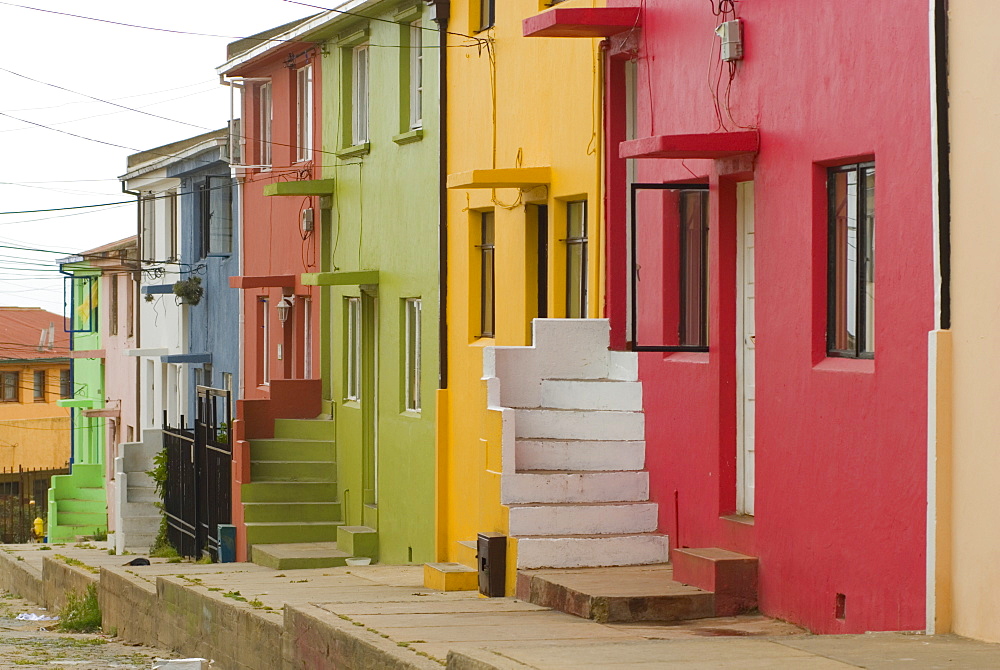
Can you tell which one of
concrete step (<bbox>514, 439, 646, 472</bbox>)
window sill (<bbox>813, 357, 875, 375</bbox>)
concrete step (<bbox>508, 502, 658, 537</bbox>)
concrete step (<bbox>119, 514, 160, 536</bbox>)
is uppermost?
window sill (<bbox>813, 357, 875, 375</bbox>)

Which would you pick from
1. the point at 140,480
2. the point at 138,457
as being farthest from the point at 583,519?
the point at 138,457

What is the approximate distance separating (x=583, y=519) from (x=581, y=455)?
0.74 metres

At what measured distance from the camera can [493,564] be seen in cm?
1289

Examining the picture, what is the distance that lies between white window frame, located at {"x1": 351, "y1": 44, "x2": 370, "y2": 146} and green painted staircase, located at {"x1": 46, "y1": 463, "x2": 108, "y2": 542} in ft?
66.5

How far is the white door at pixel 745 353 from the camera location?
12.0 meters

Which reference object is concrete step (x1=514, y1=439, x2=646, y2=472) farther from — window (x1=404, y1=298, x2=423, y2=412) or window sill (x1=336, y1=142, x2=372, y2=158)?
window sill (x1=336, y1=142, x2=372, y2=158)

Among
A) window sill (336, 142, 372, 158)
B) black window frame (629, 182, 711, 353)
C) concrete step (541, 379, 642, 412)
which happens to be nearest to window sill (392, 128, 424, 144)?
window sill (336, 142, 372, 158)

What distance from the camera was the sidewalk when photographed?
8.05 m

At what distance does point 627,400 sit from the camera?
13695 millimetres

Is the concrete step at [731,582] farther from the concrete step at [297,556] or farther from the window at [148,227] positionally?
the window at [148,227]

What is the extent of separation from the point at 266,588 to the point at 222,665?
1880 mm

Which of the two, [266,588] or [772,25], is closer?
[772,25]

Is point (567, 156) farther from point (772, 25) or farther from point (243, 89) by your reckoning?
point (243, 89)

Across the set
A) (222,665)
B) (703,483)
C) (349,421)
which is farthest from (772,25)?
(349,421)
